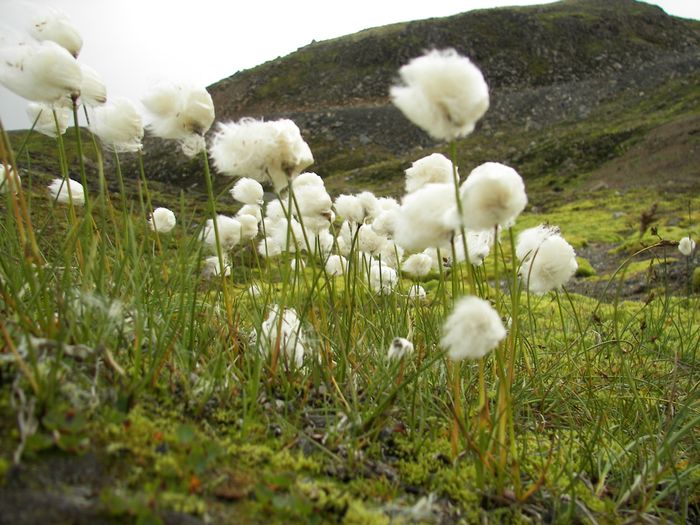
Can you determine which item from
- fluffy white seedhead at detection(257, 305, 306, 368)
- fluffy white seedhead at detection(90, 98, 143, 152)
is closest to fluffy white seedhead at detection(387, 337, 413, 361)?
fluffy white seedhead at detection(257, 305, 306, 368)

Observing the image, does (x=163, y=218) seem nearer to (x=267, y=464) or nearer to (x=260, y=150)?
(x=260, y=150)

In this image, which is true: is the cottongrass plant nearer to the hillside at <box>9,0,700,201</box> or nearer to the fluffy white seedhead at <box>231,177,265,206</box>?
the fluffy white seedhead at <box>231,177,265,206</box>

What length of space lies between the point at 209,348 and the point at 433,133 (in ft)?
4.23

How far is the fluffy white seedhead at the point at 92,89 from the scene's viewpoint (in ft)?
6.08

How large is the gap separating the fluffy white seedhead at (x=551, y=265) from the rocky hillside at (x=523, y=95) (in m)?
22.6

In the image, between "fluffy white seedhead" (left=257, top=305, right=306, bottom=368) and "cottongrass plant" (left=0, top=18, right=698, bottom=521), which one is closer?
"cottongrass plant" (left=0, top=18, right=698, bottom=521)

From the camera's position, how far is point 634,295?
27.5 ft

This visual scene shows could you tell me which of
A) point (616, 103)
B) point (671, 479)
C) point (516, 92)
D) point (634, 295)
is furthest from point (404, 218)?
point (516, 92)

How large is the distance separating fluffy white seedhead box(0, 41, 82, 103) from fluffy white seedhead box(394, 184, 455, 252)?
120cm

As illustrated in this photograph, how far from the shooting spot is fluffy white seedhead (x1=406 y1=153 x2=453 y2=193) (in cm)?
193

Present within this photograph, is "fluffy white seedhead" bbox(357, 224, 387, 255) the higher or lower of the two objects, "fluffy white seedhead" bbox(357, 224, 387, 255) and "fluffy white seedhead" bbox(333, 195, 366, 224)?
the lower

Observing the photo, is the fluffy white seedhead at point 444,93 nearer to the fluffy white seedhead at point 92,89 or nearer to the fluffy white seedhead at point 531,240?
the fluffy white seedhead at point 531,240

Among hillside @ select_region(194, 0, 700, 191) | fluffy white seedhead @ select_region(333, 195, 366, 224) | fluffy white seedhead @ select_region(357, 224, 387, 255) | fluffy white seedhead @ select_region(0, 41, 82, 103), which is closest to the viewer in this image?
fluffy white seedhead @ select_region(0, 41, 82, 103)

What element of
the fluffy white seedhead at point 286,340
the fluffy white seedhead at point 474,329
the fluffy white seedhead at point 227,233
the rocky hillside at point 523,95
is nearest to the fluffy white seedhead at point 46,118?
the fluffy white seedhead at point 227,233
